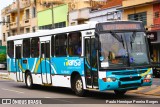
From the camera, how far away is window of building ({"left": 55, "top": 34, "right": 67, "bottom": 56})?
61.6 feet

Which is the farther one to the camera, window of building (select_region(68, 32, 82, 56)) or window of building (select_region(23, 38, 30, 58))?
window of building (select_region(23, 38, 30, 58))

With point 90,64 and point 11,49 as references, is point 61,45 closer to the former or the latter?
point 90,64

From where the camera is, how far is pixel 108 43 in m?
15.9

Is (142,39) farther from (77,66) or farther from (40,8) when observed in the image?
(40,8)

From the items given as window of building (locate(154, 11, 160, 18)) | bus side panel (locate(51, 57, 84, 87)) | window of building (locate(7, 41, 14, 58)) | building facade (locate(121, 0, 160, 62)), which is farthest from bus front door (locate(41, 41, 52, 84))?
window of building (locate(154, 11, 160, 18))

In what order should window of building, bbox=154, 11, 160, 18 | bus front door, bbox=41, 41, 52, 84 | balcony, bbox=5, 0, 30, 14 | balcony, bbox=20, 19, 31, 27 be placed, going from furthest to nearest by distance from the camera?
balcony, bbox=5, 0, 30, 14
balcony, bbox=20, 19, 31, 27
window of building, bbox=154, 11, 160, 18
bus front door, bbox=41, 41, 52, 84

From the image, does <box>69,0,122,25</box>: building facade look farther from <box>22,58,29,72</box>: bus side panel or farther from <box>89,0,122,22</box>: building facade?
<box>22,58,29,72</box>: bus side panel

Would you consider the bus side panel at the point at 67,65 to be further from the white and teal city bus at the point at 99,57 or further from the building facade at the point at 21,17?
the building facade at the point at 21,17

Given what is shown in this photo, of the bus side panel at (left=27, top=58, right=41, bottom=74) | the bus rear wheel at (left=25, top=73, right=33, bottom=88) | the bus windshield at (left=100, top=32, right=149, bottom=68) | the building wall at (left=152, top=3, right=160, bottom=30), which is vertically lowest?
the bus rear wheel at (left=25, top=73, right=33, bottom=88)

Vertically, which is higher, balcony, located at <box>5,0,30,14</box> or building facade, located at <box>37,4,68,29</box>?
balcony, located at <box>5,0,30,14</box>

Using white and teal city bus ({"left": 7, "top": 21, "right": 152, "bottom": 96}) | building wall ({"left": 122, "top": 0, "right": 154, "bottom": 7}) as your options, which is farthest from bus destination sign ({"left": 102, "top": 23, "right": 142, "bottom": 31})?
building wall ({"left": 122, "top": 0, "right": 154, "bottom": 7})

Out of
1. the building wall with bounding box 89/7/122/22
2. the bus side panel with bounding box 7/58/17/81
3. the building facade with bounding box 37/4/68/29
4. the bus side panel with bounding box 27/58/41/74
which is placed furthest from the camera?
the building facade with bounding box 37/4/68/29

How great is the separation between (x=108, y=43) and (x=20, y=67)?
944 centimetres

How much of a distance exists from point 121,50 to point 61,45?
401 cm
